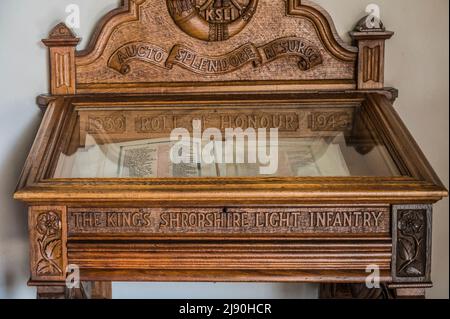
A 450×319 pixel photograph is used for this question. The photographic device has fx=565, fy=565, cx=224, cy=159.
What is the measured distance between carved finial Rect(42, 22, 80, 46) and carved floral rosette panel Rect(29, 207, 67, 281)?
22.7 inches

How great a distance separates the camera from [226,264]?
127 centimetres

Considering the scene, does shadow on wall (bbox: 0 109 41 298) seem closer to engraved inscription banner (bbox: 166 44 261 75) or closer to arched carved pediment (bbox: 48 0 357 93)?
arched carved pediment (bbox: 48 0 357 93)

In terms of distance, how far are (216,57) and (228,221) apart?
59cm

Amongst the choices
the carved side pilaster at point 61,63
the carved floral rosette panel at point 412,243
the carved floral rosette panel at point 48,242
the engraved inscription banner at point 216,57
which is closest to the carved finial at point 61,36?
the carved side pilaster at point 61,63

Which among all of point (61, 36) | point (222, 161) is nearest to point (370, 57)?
point (222, 161)

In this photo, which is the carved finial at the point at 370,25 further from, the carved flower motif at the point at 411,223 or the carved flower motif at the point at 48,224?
the carved flower motif at the point at 48,224

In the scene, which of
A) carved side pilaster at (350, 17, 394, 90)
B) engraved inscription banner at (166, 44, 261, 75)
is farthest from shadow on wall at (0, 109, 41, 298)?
carved side pilaster at (350, 17, 394, 90)

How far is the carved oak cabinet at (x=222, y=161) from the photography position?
1.25 meters

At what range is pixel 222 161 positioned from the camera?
1379 mm

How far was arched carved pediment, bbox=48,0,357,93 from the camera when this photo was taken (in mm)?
1636

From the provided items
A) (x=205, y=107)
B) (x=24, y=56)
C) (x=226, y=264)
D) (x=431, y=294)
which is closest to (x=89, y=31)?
(x=24, y=56)

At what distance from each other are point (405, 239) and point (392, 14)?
74cm

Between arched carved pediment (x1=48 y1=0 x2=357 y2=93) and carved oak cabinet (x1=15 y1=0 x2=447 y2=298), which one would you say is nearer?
carved oak cabinet (x1=15 y1=0 x2=447 y2=298)

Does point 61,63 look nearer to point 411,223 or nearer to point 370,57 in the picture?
point 370,57
